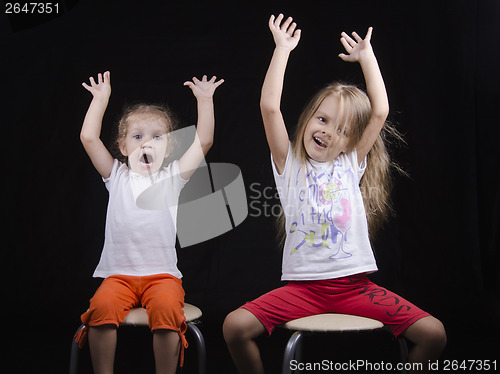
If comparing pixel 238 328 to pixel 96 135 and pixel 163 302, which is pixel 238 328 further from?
pixel 96 135

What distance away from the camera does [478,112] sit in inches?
106

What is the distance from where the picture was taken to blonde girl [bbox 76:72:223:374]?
1697 millimetres

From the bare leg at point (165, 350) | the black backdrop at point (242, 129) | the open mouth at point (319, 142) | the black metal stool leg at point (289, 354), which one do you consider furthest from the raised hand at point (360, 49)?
the bare leg at point (165, 350)

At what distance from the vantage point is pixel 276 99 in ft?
5.93

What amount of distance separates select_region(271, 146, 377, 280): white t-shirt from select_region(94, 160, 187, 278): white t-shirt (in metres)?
0.36

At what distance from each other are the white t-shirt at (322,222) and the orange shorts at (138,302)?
317 mm

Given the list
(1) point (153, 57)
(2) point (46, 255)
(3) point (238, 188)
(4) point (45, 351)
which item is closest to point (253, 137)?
(3) point (238, 188)

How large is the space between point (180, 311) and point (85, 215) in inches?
45.5

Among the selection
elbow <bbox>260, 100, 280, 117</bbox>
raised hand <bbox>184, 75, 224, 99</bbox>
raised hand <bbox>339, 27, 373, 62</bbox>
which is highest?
raised hand <bbox>339, 27, 373, 62</bbox>

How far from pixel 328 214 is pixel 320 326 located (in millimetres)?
338

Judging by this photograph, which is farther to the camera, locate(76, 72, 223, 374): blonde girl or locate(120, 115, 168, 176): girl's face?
locate(120, 115, 168, 176): girl's face

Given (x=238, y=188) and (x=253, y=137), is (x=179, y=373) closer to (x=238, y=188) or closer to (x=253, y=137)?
(x=238, y=188)

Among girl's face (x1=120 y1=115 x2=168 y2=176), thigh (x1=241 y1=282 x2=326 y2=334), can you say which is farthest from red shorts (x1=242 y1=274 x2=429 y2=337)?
girl's face (x1=120 y1=115 x2=168 y2=176)

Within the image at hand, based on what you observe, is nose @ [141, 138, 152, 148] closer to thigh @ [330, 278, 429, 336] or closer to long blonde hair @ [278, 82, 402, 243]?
long blonde hair @ [278, 82, 402, 243]
